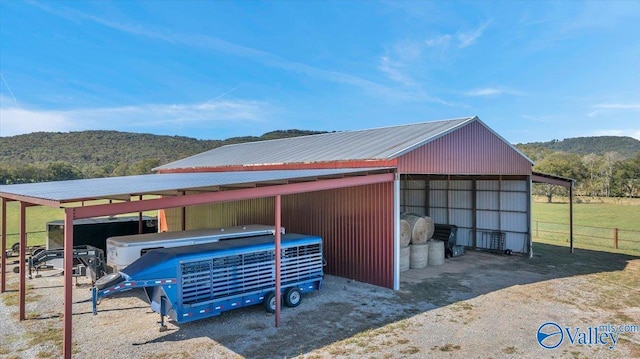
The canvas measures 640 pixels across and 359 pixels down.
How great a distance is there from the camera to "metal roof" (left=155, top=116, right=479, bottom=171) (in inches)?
515

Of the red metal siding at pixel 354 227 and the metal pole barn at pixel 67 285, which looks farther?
the red metal siding at pixel 354 227

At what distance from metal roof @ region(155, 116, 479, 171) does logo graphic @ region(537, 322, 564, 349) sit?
558cm

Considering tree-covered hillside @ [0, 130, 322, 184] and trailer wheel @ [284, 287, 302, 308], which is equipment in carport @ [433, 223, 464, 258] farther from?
tree-covered hillside @ [0, 130, 322, 184]

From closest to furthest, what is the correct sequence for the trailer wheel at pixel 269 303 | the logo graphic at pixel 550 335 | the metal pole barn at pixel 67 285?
the metal pole barn at pixel 67 285, the logo graphic at pixel 550 335, the trailer wheel at pixel 269 303

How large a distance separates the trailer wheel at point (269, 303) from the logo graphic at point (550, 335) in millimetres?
5449

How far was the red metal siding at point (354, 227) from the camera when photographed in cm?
1147

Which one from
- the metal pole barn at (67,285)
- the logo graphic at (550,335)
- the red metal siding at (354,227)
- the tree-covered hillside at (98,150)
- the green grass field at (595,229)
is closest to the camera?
the metal pole barn at (67,285)

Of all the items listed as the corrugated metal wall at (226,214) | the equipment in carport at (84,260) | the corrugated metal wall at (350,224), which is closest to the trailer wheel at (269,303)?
the corrugated metal wall at (350,224)

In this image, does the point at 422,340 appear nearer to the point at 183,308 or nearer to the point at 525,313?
the point at 525,313

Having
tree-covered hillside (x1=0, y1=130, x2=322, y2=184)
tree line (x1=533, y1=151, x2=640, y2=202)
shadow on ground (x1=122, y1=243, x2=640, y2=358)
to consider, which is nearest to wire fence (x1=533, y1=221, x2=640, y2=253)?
shadow on ground (x1=122, y1=243, x2=640, y2=358)

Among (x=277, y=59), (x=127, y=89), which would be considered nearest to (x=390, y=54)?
(x=277, y=59)

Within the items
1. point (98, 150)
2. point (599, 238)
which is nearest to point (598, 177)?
point (599, 238)

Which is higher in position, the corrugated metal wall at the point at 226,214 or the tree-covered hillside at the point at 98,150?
the tree-covered hillside at the point at 98,150

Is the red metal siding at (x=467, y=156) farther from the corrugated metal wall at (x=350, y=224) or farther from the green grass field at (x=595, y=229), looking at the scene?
the green grass field at (x=595, y=229)
